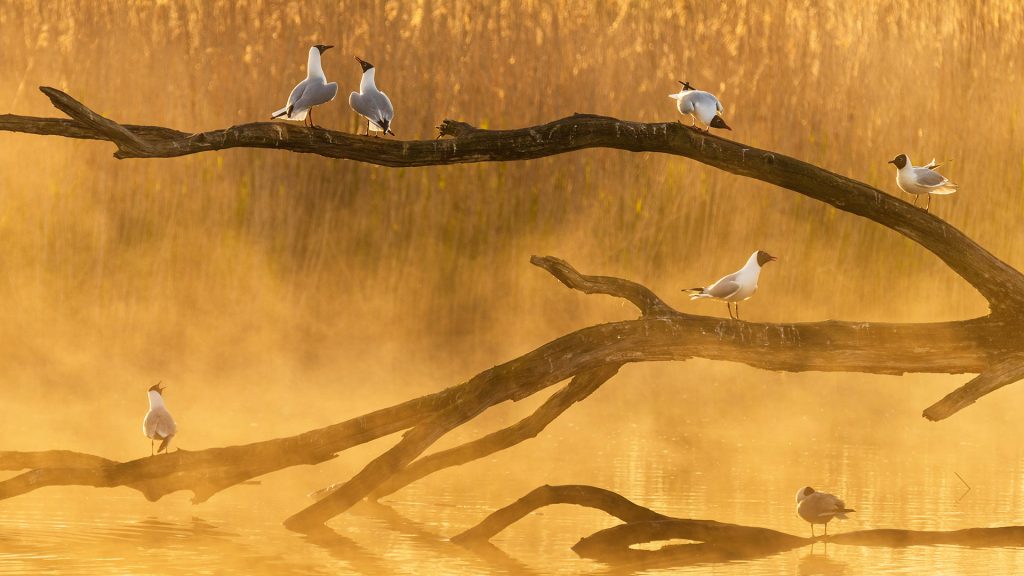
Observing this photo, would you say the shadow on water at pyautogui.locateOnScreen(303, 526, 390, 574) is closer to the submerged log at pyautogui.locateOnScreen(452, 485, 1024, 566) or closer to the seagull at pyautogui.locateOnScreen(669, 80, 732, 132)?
the submerged log at pyautogui.locateOnScreen(452, 485, 1024, 566)

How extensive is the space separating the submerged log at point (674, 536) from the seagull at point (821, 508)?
0.18m

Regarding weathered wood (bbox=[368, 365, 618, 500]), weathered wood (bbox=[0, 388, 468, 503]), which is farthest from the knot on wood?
weathered wood (bbox=[368, 365, 618, 500])

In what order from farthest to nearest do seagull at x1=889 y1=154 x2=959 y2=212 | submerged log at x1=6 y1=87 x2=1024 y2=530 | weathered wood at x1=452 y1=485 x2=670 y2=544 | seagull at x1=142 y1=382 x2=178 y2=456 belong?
seagull at x1=142 y1=382 x2=178 y2=456
seagull at x1=889 y1=154 x2=959 y2=212
weathered wood at x1=452 y1=485 x2=670 y2=544
submerged log at x1=6 y1=87 x2=1024 y2=530

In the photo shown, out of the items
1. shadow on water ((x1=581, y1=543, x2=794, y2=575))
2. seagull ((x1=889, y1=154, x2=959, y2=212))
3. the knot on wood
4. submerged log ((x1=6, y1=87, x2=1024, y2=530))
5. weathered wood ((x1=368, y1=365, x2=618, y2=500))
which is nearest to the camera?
the knot on wood

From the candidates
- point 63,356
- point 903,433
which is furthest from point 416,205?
point 903,433

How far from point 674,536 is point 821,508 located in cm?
108

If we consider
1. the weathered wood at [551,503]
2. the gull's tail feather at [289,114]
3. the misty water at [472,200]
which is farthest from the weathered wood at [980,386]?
the misty water at [472,200]

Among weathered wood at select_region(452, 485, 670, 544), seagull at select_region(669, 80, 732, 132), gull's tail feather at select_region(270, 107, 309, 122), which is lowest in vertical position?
weathered wood at select_region(452, 485, 670, 544)

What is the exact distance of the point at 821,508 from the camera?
1043cm

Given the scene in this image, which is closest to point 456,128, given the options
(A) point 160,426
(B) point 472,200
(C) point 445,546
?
(C) point 445,546

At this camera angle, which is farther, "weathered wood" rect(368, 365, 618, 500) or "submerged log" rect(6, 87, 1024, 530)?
"weathered wood" rect(368, 365, 618, 500)

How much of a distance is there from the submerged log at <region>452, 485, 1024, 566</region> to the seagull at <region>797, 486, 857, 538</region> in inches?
6.9

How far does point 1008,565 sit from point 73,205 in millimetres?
12109

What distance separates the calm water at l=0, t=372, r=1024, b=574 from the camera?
9664 millimetres
